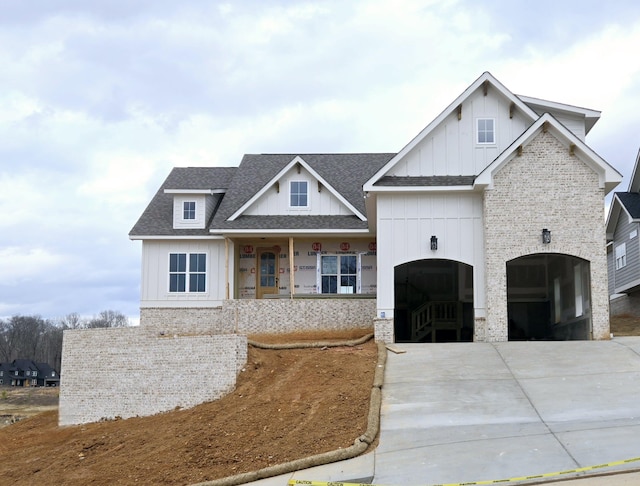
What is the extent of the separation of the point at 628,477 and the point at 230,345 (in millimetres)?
12186

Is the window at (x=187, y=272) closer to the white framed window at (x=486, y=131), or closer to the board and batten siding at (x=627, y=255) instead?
the white framed window at (x=486, y=131)

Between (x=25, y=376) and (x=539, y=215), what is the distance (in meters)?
69.0

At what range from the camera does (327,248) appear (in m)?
32.1

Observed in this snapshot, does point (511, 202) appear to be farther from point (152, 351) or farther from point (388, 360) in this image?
point (152, 351)

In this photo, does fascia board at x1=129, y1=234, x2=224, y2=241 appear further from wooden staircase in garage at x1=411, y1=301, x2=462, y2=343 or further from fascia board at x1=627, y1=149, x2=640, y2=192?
fascia board at x1=627, y1=149, x2=640, y2=192

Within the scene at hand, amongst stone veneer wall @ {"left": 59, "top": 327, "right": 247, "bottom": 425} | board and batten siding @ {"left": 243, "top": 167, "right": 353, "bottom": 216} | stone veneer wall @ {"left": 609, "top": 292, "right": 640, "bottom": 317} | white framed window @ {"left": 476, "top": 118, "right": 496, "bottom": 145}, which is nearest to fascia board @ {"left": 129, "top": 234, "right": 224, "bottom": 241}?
board and batten siding @ {"left": 243, "top": 167, "right": 353, "bottom": 216}

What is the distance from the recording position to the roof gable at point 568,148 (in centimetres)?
2492

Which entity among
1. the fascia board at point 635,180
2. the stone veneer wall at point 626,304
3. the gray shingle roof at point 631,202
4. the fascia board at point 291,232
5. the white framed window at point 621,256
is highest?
the fascia board at point 635,180

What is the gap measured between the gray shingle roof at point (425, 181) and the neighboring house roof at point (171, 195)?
875 cm

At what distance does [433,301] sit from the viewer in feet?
104

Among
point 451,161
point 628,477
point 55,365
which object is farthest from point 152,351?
point 55,365

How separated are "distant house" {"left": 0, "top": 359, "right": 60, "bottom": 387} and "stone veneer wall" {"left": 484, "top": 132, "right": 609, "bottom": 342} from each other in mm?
66124

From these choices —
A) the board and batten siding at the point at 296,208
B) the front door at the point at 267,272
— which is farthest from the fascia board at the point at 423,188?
the front door at the point at 267,272

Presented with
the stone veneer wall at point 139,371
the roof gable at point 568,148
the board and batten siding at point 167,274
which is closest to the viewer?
the stone veneer wall at point 139,371
